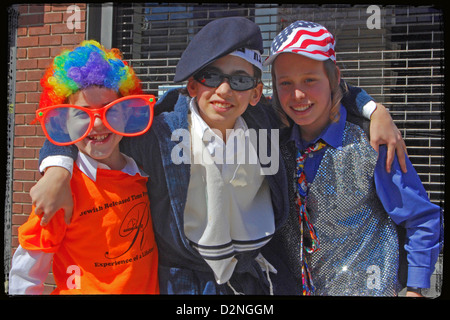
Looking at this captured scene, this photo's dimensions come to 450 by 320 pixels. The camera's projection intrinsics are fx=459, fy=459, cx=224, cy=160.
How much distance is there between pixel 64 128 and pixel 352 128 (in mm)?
1307

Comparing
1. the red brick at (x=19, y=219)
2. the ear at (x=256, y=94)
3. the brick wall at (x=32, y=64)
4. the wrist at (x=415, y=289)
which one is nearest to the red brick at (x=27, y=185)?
the brick wall at (x=32, y=64)

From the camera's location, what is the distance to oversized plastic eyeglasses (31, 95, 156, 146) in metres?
1.98

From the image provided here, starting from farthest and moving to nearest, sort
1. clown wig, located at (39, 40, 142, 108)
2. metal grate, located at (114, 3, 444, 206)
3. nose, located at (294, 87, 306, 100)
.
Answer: metal grate, located at (114, 3, 444, 206) → nose, located at (294, 87, 306, 100) → clown wig, located at (39, 40, 142, 108)

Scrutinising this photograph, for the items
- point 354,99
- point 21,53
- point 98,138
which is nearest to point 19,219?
point 98,138

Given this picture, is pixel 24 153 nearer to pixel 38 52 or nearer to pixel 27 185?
pixel 27 185

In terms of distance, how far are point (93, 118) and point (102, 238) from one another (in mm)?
532

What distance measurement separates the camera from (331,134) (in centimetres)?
213

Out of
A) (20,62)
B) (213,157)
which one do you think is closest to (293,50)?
(213,157)

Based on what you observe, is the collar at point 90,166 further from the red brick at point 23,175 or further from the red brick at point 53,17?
the red brick at point 53,17

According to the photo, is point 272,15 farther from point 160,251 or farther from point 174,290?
point 174,290

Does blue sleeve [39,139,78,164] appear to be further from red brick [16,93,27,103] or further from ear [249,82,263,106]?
ear [249,82,263,106]

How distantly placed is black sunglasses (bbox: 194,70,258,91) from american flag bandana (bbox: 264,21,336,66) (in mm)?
168

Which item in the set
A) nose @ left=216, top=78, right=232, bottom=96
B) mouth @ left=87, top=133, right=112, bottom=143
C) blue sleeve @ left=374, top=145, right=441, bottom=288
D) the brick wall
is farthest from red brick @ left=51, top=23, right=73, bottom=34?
blue sleeve @ left=374, top=145, right=441, bottom=288

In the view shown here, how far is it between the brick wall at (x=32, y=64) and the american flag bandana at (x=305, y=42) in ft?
3.07
